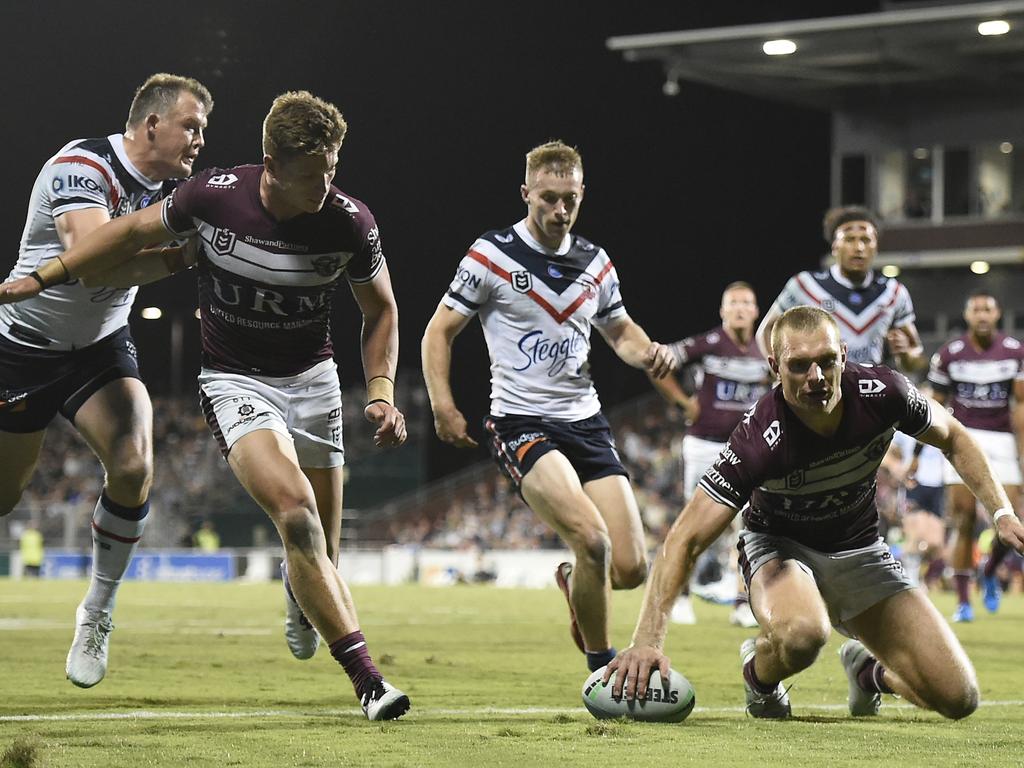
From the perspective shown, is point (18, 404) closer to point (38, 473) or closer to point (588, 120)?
point (588, 120)

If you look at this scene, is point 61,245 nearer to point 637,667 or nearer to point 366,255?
point 366,255

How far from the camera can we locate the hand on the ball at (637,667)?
5289 mm

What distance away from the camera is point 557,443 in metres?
7.62

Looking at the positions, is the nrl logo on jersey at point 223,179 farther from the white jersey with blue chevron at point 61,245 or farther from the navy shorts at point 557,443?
the navy shorts at point 557,443

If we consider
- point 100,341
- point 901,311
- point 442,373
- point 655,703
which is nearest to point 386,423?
point 655,703

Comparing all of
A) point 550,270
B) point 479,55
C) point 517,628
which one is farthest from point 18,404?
point 479,55

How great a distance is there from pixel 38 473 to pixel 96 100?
2460 centimetres

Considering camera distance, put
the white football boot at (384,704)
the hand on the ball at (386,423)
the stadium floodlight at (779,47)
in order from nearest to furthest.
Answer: the white football boot at (384,704)
the hand on the ball at (386,423)
the stadium floodlight at (779,47)

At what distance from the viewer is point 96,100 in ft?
56.1

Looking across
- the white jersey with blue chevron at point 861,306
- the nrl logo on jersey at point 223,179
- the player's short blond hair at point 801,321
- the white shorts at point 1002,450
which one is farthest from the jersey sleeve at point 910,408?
the white shorts at point 1002,450

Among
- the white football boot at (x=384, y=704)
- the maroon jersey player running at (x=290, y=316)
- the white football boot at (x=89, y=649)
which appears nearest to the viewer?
the white football boot at (x=384, y=704)

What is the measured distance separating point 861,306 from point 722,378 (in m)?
3.60

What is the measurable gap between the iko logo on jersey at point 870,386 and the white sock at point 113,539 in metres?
3.65

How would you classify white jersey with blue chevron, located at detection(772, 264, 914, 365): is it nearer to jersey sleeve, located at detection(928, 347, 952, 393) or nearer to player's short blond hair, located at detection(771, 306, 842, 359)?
jersey sleeve, located at detection(928, 347, 952, 393)
